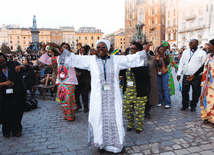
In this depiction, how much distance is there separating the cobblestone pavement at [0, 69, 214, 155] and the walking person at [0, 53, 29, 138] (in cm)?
25

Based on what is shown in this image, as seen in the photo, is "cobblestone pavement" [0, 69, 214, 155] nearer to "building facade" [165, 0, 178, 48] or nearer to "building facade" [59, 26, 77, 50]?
"building facade" [165, 0, 178, 48]

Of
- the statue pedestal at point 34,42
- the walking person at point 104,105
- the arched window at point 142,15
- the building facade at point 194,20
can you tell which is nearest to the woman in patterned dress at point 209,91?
the walking person at point 104,105

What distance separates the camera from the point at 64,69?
4.90m

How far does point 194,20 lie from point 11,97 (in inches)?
1799

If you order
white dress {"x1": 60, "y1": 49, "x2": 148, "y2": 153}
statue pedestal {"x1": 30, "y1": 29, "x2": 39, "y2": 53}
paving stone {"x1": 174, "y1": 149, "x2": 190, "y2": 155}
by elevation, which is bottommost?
paving stone {"x1": 174, "y1": 149, "x2": 190, "y2": 155}

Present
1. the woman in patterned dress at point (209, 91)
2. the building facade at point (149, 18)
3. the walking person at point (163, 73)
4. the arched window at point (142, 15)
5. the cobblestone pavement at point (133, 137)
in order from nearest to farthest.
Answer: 1. the cobblestone pavement at point (133, 137)
2. the woman in patterned dress at point (209, 91)
3. the walking person at point (163, 73)
4. the building facade at point (149, 18)
5. the arched window at point (142, 15)

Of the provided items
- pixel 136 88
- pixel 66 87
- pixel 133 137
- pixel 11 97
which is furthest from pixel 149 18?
pixel 11 97

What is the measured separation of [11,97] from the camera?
4074 millimetres

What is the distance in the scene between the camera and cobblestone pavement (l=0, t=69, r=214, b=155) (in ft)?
11.0

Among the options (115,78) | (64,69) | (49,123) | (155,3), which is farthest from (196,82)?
(155,3)

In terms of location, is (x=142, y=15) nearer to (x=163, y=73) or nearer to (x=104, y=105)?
(x=163, y=73)

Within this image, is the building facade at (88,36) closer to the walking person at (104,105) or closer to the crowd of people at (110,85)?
the crowd of people at (110,85)

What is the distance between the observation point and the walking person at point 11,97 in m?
3.99

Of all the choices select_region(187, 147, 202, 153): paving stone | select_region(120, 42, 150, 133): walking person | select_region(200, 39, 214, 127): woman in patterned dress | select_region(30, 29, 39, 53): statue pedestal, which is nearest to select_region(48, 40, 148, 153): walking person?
select_region(120, 42, 150, 133): walking person
